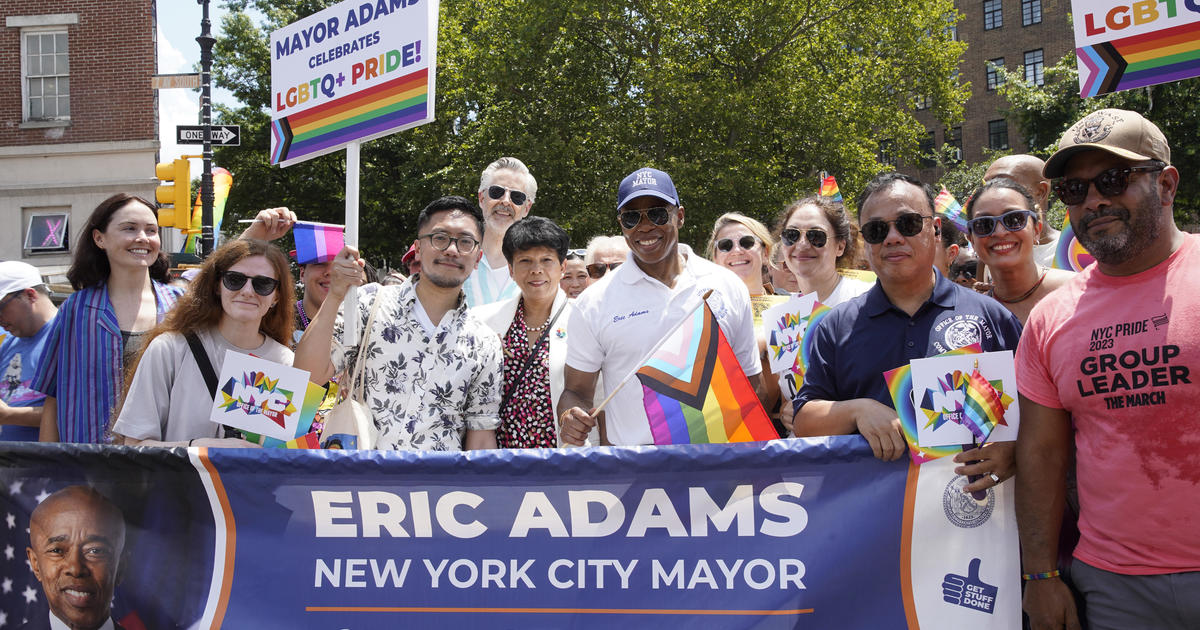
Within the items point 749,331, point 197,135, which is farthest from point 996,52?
point 749,331

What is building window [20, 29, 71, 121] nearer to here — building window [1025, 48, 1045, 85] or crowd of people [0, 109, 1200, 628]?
crowd of people [0, 109, 1200, 628]

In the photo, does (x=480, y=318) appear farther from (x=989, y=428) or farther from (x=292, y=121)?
(x=989, y=428)

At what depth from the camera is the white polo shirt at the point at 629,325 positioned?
11.8ft

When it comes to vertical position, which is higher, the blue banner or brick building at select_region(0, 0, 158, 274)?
brick building at select_region(0, 0, 158, 274)

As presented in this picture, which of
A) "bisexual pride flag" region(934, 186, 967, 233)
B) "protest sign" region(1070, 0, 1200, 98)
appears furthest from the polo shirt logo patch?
"bisexual pride flag" region(934, 186, 967, 233)

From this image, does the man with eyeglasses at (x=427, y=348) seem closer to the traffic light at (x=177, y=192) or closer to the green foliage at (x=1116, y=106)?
the traffic light at (x=177, y=192)

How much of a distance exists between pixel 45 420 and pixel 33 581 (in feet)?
3.68

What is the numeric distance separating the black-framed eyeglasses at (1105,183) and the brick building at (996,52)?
162 feet

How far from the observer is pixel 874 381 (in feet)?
9.59

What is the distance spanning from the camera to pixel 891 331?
9.68ft

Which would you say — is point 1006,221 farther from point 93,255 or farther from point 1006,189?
point 93,255

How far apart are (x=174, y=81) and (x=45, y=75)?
47.4 feet

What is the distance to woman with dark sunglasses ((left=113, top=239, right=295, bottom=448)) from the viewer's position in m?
3.43

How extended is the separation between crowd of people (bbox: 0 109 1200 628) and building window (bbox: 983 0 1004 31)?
172 ft
